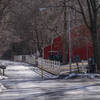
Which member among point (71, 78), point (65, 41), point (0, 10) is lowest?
point (71, 78)

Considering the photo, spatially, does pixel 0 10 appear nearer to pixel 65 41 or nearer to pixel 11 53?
pixel 65 41

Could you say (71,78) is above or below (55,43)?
below

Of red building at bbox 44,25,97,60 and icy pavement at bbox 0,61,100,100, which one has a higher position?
red building at bbox 44,25,97,60

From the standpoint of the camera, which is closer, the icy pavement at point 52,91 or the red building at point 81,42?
the icy pavement at point 52,91

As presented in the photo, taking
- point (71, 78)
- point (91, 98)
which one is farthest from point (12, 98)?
point (71, 78)

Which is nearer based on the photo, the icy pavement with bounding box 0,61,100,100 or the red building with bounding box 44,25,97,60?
the icy pavement with bounding box 0,61,100,100

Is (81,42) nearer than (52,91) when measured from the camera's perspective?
No

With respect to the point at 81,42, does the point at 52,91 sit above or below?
below

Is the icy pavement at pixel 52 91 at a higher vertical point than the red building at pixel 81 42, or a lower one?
lower

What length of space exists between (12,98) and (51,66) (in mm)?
20444

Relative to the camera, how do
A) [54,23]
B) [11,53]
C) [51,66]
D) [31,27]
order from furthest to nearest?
[11,53] → [31,27] → [54,23] → [51,66]

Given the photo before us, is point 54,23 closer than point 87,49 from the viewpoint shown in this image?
No

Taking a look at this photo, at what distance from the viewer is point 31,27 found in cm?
6462

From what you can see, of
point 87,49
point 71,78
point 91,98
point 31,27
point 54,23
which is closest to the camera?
point 91,98
